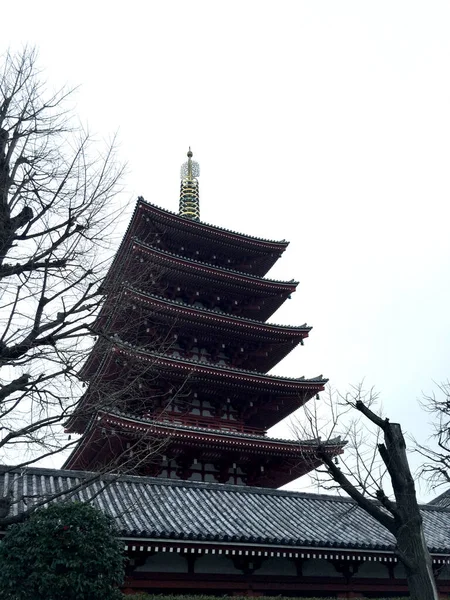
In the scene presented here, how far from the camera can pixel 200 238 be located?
973 inches

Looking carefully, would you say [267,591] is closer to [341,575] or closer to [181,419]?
[341,575]

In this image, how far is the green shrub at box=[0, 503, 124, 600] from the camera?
9500mm

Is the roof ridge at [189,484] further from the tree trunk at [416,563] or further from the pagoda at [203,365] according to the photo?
the tree trunk at [416,563]

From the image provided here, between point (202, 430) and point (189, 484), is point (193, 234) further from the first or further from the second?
point (189, 484)

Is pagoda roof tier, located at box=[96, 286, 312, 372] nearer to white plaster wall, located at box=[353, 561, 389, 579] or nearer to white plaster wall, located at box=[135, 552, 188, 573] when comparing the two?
white plaster wall, located at box=[135, 552, 188, 573]

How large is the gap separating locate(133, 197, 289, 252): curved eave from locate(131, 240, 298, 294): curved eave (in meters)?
1.51

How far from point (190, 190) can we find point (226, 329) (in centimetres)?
1021

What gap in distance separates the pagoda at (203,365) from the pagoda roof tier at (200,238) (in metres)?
0.04

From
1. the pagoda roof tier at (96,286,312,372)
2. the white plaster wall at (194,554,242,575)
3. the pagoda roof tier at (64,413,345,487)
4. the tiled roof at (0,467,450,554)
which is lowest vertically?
the white plaster wall at (194,554,242,575)

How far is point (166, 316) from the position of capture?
20.9 m

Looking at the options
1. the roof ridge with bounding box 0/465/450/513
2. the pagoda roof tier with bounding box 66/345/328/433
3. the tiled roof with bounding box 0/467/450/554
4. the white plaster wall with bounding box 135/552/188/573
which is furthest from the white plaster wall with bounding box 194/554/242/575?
the pagoda roof tier with bounding box 66/345/328/433

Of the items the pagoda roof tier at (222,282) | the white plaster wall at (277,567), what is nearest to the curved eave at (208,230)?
the pagoda roof tier at (222,282)

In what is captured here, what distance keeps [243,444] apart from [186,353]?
4546mm

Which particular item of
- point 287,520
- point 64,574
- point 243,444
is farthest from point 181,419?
point 64,574
